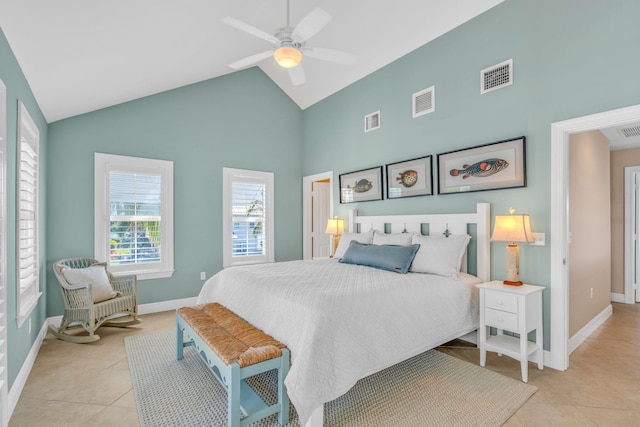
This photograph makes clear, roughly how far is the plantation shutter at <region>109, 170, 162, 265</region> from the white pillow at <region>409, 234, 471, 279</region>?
352cm

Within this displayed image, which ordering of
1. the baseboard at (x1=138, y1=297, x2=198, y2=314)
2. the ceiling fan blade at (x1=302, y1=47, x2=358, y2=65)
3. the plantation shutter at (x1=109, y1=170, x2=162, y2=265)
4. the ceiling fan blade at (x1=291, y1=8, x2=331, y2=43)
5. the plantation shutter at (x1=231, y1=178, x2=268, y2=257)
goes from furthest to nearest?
the plantation shutter at (x1=231, y1=178, x2=268, y2=257) < the baseboard at (x1=138, y1=297, x2=198, y2=314) < the plantation shutter at (x1=109, y1=170, x2=162, y2=265) < the ceiling fan blade at (x1=302, y1=47, x2=358, y2=65) < the ceiling fan blade at (x1=291, y1=8, x2=331, y2=43)

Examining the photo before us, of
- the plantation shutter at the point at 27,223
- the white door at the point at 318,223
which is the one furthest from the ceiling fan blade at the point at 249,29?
the white door at the point at 318,223

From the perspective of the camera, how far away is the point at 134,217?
14.7ft

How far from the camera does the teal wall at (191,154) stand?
4.06 meters

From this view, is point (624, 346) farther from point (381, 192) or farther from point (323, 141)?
point (323, 141)

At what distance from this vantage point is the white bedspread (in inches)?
79.0

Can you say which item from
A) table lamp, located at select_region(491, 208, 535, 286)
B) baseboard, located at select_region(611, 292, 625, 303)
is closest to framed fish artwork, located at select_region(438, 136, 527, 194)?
table lamp, located at select_region(491, 208, 535, 286)

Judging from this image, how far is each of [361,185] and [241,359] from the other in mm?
3373

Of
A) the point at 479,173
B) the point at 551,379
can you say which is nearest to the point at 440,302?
the point at 551,379

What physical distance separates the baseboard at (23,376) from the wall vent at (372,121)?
4.48m

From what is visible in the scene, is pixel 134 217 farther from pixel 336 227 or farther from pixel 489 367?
pixel 489 367

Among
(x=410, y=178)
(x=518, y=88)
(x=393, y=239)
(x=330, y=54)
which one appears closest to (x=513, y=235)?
(x=393, y=239)

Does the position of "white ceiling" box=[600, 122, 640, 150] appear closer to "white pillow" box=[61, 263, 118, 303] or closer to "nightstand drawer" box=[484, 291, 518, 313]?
"nightstand drawer" box=[484, 291, 518, 313]

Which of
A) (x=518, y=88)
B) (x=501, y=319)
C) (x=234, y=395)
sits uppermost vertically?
(x=518, y=88)
